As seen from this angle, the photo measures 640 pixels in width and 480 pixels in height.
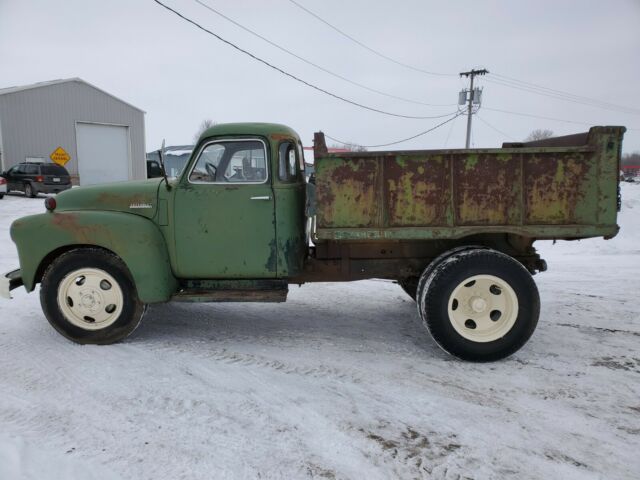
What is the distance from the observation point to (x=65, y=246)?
13.7ft

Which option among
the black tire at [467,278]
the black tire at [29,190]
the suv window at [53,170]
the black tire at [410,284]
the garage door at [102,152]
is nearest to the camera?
the black tire at [467,278]

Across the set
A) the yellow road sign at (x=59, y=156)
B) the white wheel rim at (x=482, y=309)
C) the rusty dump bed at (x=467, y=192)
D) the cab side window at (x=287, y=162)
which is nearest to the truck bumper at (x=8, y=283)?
the cab side window at (x=287, y=162)

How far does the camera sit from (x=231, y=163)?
4223 mm

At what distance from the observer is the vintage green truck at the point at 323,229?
374 cm

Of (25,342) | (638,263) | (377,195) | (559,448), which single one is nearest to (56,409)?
(25,342)

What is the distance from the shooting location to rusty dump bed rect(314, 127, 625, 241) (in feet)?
12.1

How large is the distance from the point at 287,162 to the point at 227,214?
2.46 ft

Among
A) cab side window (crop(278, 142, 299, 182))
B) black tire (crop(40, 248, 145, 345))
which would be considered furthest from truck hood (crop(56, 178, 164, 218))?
cab side window (crop(278, 142, 299, 182))

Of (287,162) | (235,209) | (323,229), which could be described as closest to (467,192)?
(323,229)

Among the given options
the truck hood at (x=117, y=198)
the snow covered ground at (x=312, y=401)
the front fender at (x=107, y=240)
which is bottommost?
the snow covered ground at (x=312, y=401)

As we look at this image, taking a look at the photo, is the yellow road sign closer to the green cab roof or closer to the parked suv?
the parked suv

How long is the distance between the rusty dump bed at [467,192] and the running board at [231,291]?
0.76m

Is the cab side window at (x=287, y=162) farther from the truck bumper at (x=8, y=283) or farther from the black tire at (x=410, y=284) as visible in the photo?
the truck bumper at (x=8, y=283)

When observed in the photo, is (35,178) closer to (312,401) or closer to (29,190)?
(29,190)
